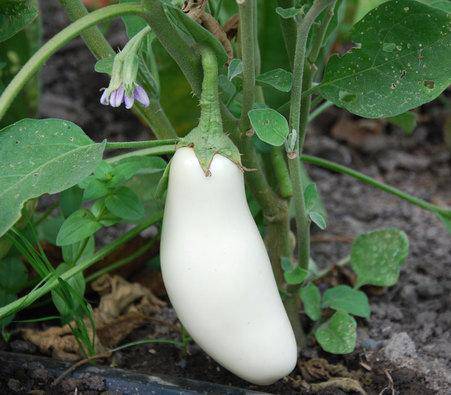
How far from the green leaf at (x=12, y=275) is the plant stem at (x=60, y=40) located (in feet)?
1.09

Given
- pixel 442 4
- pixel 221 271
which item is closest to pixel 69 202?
pixel 221 271

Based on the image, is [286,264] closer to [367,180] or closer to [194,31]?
[367,180]

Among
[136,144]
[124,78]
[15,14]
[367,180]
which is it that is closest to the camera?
[124,78]

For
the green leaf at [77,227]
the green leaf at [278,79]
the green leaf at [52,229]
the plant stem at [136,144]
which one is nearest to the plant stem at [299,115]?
the green leaf at [278,79]

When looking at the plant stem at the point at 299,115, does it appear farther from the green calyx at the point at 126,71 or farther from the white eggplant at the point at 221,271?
the green calyx at the point at 126,71

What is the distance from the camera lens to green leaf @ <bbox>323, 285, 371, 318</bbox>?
3.29ft

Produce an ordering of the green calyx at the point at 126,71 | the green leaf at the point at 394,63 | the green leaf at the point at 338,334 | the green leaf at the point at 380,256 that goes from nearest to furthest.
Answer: the green calyx at the point at 126,71 → the green leaf at the point at 394,63 → the green leaf at the point at 338,334 → the green leaf at the point at 380,256

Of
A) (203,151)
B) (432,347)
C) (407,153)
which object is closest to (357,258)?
(432,347)

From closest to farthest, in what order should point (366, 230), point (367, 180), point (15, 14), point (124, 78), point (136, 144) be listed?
point (124, 78) < point (136, 144) < point (15, 14) < point (367, 180) < point (366, 230)

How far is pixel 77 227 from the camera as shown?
0.93 metres

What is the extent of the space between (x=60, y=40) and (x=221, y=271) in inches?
10.7

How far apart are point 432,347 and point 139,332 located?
387 mm

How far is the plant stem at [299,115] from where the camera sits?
80cm

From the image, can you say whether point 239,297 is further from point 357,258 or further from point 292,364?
point 357,258
